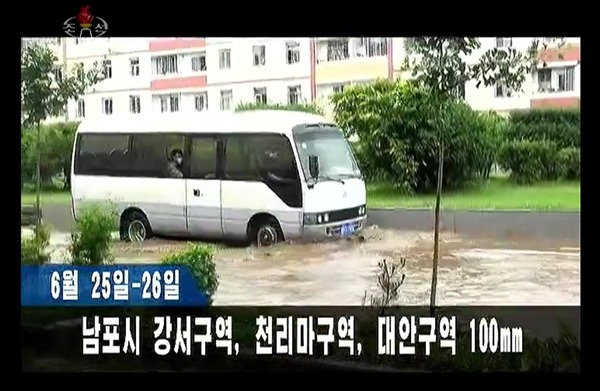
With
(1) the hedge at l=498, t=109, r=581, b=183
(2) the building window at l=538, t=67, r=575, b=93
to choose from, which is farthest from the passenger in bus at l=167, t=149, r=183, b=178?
(2) the building window at l=538, t=67, r=575, b=93

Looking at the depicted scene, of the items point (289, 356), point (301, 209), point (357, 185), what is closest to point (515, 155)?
point (357, 185)

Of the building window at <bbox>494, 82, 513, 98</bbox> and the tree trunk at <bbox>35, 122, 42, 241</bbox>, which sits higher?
the building window at <bbox>494, 82, 513, 98</bbox>

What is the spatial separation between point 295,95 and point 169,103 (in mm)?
570

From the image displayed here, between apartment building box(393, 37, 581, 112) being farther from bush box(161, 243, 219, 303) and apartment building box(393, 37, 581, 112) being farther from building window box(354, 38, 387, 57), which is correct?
bush box(161, 243, 219, 303)

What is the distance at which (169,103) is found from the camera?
14.0 ft

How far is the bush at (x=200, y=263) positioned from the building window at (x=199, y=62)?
802 mm

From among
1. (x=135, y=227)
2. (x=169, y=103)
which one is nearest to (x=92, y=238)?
(x=135, y=227)

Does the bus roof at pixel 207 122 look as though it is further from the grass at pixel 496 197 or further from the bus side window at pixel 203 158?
the grass at pixel 496 197

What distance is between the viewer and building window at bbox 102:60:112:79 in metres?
4.22

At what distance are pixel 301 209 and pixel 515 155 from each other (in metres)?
0.99

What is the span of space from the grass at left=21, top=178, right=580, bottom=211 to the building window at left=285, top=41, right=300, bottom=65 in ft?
2.14

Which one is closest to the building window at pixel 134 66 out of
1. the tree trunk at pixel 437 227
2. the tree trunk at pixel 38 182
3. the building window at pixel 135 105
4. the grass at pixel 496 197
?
the building window at pixel 135 105

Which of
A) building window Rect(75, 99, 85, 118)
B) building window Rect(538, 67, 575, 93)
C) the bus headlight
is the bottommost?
the bus headlight
